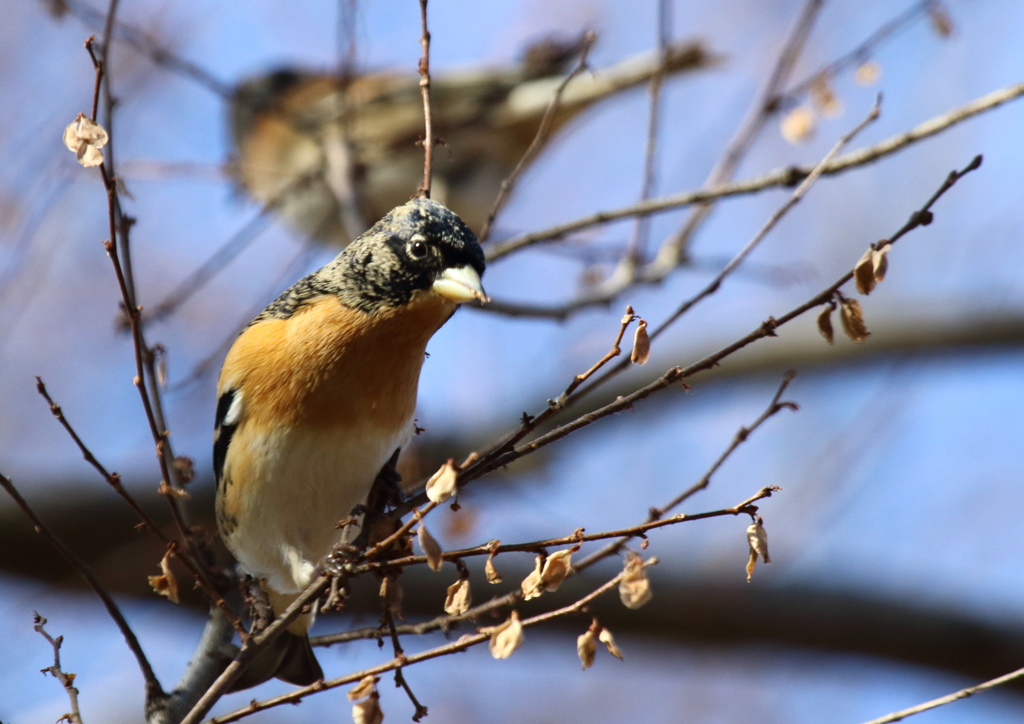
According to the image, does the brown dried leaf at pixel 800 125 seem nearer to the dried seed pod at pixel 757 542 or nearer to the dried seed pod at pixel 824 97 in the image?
the dried seed pod at pixel 824 97

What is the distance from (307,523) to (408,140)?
312 centimetres

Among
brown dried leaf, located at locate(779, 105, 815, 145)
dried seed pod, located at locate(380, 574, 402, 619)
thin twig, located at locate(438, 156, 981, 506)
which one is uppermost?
brown dried leaf, located at locate(779, 105, 815, 145)

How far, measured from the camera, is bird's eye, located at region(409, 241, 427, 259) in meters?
2.60

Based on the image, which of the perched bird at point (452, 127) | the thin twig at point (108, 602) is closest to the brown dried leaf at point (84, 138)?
the thin twig at point (108, 602)

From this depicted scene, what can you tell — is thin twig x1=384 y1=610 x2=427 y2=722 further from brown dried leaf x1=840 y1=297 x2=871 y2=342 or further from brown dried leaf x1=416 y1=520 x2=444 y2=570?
brown dried leaf x1=840 y1=297 x2=871 y2=342

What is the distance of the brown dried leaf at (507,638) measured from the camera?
73.5 inches

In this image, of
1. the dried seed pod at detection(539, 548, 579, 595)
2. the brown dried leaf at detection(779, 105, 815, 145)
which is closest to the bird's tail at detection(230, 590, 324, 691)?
the dried seed pod at detection(539, 548, 579, 595)

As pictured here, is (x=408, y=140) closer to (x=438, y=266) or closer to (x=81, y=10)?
(x=81, y=10)

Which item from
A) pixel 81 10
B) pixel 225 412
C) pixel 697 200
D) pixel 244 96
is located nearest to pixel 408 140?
pixel 244 96

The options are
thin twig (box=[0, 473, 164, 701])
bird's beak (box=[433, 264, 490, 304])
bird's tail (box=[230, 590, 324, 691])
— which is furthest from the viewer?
bird's tail (box=[230, 590, 324, 691])

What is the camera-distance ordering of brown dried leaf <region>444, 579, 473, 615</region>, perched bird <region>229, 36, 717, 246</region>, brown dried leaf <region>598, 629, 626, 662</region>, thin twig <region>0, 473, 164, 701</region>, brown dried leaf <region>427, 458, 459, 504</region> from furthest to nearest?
perched bird <region>229, 36, 717, 246</region>, thin twig <region>0, 473, 164, 701</region>, brown dried leaf <region>444, 579, 473, 615</region>, brown dried leaf <region>598, 629, 626, 662</region>, brown dried leaf <region>427, 458, 459, 504</region>

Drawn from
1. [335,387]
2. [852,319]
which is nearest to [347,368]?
[335,387]

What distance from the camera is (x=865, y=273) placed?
75.2 inches

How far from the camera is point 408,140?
5402mm
